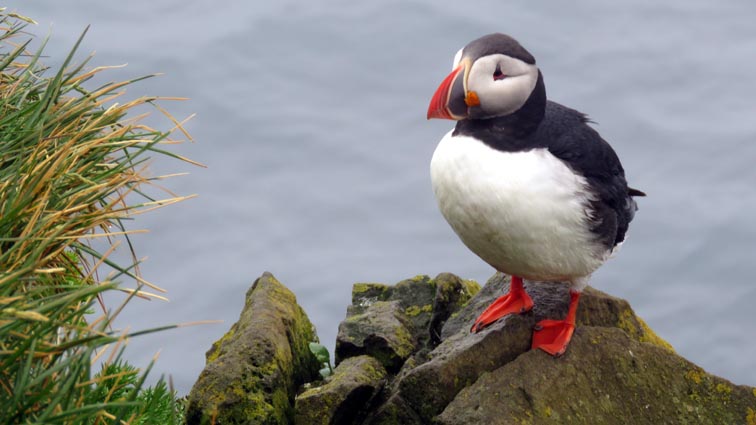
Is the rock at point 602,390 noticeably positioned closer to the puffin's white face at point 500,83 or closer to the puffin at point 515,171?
the puffin at point 515,171

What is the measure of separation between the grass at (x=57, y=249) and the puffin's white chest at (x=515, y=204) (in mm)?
1383

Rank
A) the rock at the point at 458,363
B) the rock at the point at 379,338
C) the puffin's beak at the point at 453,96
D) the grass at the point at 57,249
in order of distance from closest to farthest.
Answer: the grass at the point at 57,249 < the puffin's beak at the point at 453,96 < the rock at the point at 458,363 < the rock at the point at 379,338

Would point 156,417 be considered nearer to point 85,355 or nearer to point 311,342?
point 311,342

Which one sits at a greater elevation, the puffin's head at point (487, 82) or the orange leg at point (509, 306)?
the puffin's head at point (487, 82)

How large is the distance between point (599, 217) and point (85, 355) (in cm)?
252

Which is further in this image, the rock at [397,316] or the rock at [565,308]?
the rock at [565,308]

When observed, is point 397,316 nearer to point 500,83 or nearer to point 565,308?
point 565,308

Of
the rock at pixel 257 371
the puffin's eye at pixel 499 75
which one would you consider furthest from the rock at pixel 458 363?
the puffin's eye at pixel 499 75

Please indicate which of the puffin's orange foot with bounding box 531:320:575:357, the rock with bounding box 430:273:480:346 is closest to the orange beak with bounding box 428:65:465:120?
the puffin's orange foot with bounding box 531:320:575:357

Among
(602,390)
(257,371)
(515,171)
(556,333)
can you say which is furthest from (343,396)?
(515,171)

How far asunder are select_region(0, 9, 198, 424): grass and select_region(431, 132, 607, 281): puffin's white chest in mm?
1383

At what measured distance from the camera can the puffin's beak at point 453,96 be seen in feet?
15.5

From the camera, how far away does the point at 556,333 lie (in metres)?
5.36

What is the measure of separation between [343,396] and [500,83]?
5.28 feet
